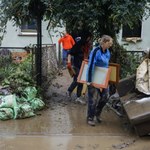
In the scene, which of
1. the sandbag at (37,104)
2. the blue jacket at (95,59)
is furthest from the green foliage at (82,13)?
the sandbag at (37,104)

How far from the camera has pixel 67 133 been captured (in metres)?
6.49

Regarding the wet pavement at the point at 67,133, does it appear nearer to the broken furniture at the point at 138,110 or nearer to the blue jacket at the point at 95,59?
the broken furniture at the point at 138,110

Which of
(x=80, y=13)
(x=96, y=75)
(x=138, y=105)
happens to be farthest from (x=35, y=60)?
(x=138, y=105)

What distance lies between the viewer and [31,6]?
8.06 m

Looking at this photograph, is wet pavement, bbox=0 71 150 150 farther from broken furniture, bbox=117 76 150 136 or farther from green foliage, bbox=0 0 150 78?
green foliage, bbox=0 0 150 78

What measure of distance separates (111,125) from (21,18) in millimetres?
2919

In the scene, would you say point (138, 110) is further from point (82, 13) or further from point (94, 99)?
point (82, 13)

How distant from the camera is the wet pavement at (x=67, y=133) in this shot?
19.5ft

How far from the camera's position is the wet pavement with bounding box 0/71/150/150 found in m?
5.94

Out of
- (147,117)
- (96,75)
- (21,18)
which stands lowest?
(147,117)

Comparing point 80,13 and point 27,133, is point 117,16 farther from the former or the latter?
point 27,133

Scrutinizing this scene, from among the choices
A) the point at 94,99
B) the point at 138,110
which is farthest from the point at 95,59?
the point at 138,110

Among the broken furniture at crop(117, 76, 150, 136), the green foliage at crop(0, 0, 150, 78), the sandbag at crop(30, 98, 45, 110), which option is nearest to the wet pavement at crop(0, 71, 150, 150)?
the sandbag at crop(30, 98, 45, 110)

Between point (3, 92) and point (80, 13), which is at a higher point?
point (80, 13)
